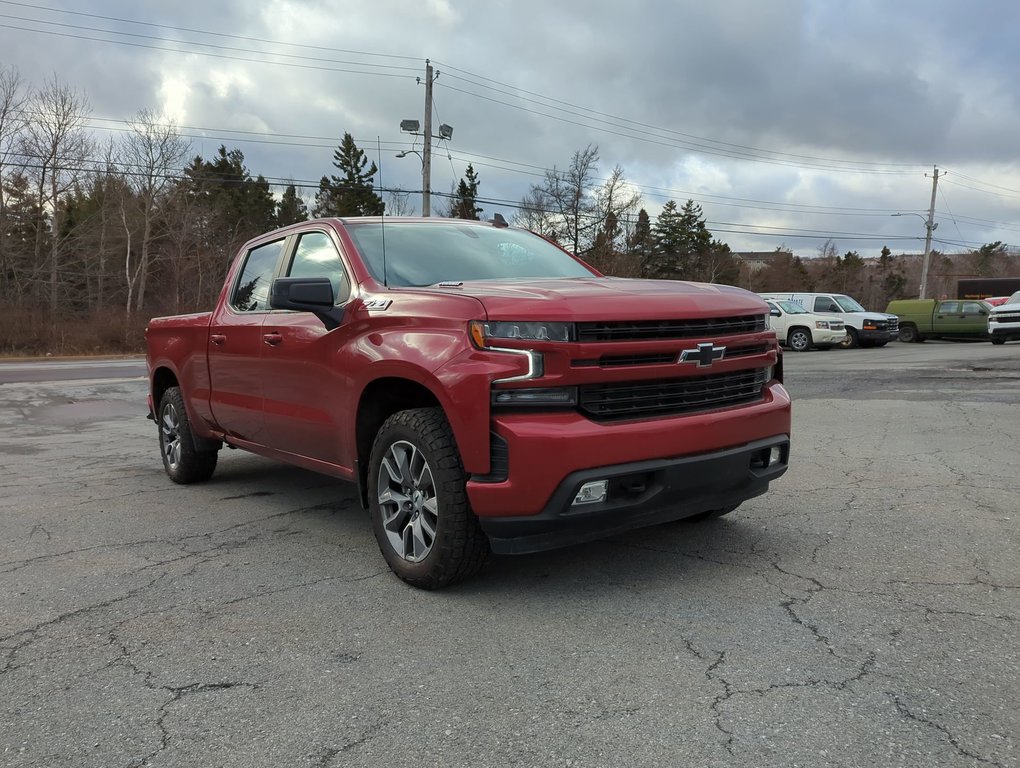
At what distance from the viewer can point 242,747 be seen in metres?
2.33

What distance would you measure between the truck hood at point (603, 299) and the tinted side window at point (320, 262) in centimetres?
75

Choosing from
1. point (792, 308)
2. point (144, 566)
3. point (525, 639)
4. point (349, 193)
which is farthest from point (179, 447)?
point (349, 193)

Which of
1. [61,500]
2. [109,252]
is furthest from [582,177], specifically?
[61,500]

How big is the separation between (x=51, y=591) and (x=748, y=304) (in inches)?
150

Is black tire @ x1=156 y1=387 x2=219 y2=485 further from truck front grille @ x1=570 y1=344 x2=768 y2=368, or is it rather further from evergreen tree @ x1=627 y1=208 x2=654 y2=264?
evergreen tree @ x1=627 y1=208 x2=654 y2=264

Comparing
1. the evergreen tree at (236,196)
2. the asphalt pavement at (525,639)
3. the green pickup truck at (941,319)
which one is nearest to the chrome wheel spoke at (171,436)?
the asphalt pavement at (525,639)

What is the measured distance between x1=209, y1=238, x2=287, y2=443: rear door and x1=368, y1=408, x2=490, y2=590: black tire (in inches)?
58.7

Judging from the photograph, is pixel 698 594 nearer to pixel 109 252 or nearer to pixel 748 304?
pixel 748 304

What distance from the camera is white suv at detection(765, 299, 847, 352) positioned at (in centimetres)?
2395

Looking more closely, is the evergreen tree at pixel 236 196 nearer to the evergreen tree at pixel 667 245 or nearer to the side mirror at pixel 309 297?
the evergreen tree at pixel 667 245

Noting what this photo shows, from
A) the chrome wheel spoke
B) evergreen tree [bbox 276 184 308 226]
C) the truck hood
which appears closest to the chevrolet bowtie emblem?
the truck hood

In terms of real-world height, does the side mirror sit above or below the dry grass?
above

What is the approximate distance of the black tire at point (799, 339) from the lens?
24.3 m

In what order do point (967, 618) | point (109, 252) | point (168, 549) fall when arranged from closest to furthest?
point (967, 618) < point (168, 549) < point (109, 252)
